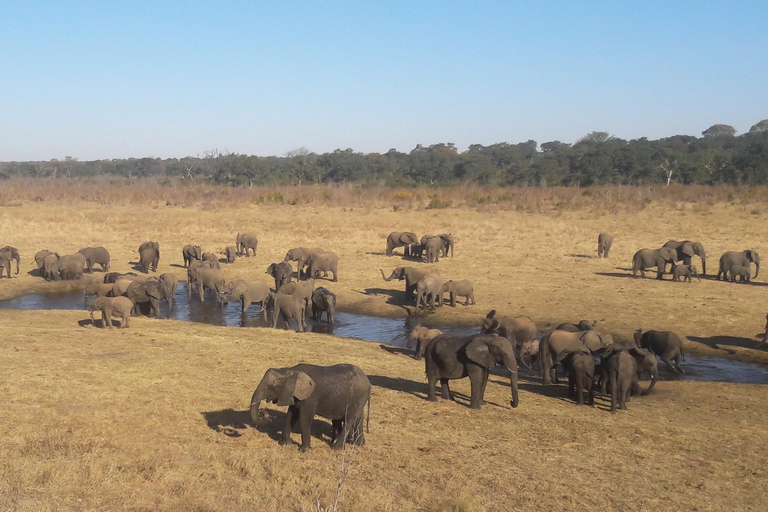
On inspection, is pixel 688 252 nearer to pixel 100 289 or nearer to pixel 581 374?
pixel 581 374

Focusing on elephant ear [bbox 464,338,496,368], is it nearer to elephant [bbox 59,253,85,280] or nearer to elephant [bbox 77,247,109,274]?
elephant [bbox 59,253,85,280]

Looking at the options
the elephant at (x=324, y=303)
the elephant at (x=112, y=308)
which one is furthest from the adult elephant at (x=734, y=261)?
the elephant at (x=112, y=308)

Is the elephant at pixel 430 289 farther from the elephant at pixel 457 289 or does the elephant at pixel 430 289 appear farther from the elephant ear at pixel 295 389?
the elephant ear at pixel 295 389

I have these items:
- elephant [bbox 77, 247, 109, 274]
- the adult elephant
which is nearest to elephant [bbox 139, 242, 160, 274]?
elephant [bbox 77, 247, 109, 274]

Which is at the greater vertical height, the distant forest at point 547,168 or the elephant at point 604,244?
the distant forest at point 547,168

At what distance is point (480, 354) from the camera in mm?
11883

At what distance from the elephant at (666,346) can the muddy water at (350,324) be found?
0.25 metres

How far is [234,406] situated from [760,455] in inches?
308

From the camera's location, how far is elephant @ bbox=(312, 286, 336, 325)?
69.4 ft

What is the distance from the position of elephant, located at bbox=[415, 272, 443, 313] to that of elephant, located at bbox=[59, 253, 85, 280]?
13.0m

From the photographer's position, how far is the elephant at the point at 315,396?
9234 millimetres

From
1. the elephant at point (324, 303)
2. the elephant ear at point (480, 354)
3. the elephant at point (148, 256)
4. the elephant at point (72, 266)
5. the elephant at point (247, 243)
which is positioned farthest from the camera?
the elephant at point (247, 243)

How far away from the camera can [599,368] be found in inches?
523

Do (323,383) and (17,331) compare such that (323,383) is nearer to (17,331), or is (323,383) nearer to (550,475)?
(550,475)
